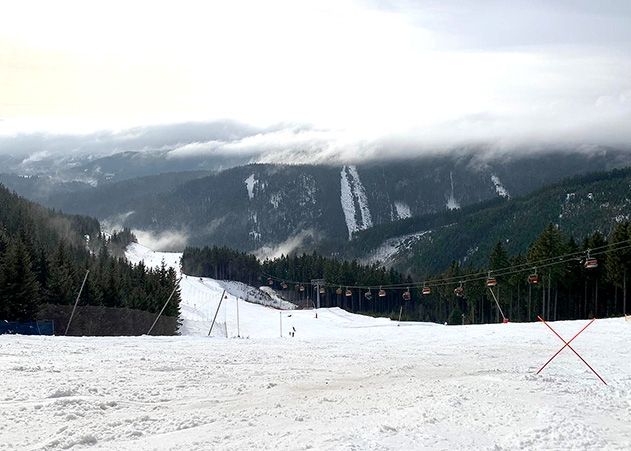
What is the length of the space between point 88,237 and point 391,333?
155 metres

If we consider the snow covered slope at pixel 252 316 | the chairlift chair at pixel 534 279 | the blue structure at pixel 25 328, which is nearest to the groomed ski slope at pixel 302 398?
the blue structure at pixel 25 328

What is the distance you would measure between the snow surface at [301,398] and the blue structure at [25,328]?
9.97 metres

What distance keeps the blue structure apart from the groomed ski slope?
29.8ft

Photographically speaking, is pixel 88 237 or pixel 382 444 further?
pixel 88 237

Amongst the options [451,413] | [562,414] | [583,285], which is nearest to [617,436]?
[562,414]

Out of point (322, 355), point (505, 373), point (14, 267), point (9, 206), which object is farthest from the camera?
point (9, 206)

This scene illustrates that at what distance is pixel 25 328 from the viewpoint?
123 feet

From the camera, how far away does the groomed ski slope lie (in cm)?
1194

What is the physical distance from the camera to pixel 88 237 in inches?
7082

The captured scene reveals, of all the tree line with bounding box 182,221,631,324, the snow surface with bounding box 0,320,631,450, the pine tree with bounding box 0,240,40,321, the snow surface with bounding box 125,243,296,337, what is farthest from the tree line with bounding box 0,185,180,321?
the tree line with bounding box 182,221,631,324

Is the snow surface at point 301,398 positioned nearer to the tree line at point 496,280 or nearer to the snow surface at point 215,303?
the tree line at point 496,280

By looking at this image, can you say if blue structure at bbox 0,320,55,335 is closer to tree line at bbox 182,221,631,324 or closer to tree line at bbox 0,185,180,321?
tree line at bbox 0,185,180,321

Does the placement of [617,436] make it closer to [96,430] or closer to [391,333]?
[96,430]

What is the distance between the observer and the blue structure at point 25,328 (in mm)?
35938
